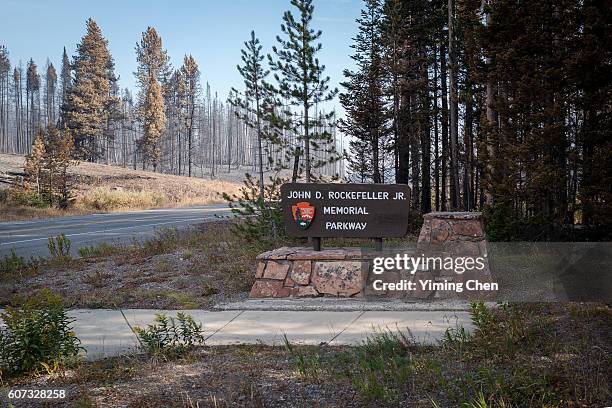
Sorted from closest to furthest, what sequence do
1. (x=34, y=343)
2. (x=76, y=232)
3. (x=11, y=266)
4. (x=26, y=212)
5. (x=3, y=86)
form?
1. (x=34, y=343)
2. (x=11, y=266)
3. (x=76, y=232)
4. (x=26, y=212)
5. (x=3, y=86)

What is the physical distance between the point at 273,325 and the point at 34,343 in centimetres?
272

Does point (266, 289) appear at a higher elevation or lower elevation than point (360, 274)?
lower

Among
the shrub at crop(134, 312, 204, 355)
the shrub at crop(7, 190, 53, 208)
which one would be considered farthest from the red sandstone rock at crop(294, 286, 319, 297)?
the shrub at crop(7, 190, 53, 208)

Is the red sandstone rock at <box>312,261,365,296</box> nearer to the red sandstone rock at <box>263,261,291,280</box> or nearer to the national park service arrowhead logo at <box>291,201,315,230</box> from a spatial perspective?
the red sandstone rock at <box>263,261,291,280</box>

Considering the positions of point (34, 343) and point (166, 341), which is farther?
point (166, 341)

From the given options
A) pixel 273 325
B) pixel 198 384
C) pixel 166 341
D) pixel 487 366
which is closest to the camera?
pixel 198 384

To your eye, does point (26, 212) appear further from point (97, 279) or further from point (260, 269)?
point (260, 269)

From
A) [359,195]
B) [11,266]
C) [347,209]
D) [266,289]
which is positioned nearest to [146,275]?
[266,289]

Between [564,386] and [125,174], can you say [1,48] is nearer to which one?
[125,174]

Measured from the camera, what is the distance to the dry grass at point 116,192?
92.0 ft

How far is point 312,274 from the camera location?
27.4 feet

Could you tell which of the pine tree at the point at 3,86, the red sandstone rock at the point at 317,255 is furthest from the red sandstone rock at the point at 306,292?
the pine tree at the point at 3,86

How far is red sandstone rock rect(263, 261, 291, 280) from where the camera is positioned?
8391mm

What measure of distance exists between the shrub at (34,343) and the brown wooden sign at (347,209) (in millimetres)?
4397
